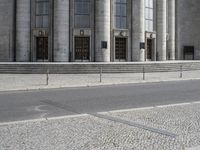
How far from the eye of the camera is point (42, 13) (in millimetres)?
40000

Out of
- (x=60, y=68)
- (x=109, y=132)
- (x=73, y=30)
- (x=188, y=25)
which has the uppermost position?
(x=188, y=25)

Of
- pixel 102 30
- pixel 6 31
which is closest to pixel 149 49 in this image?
pixel 102 30

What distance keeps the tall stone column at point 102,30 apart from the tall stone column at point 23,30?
742cm

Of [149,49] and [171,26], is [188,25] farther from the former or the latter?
[149,49]

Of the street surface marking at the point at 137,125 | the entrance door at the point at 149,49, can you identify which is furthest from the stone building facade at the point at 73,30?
the street surface marking at the point at 137,125

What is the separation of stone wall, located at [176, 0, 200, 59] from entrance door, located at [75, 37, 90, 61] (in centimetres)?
1914

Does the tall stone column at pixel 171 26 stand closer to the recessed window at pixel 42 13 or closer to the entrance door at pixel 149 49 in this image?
the entrance door at pixel 149 49

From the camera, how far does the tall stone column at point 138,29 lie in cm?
4094

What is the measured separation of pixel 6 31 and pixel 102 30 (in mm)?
10805

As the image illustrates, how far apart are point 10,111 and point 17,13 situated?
3012cm

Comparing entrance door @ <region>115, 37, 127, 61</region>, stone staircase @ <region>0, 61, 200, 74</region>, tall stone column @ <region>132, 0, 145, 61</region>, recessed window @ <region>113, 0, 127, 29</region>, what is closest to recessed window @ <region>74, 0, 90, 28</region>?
recessed window @ <region>113, 0, 127, 29</region>

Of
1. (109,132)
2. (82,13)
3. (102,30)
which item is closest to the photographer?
(109,132)

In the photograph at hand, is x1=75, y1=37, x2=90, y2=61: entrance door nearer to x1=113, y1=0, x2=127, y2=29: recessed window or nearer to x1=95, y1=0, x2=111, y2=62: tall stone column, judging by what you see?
x1=95, y1=0, x2=111, y2=62: tall stone column

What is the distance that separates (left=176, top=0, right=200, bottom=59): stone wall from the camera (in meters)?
54.8
